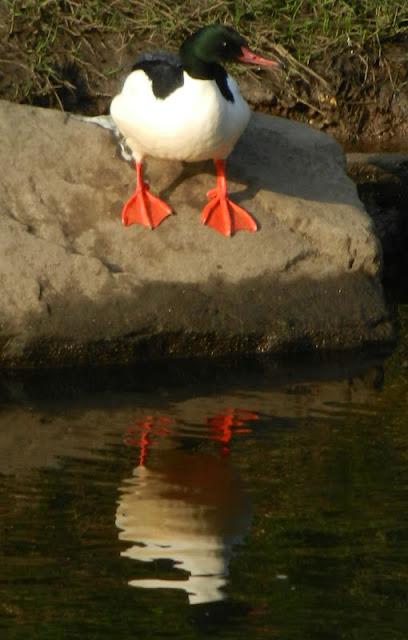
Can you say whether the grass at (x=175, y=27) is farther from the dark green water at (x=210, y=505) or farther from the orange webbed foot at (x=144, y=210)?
the dark green water at (x=210, y=505)

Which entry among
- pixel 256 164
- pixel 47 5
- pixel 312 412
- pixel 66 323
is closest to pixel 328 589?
pixel 312 412

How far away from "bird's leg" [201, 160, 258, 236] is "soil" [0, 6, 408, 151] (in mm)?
2939

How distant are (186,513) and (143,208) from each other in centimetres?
243

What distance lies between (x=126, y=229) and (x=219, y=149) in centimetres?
58

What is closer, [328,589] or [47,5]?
[328,589]

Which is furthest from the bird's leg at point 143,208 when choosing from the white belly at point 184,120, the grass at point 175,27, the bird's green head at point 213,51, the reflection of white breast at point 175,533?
the grass at point 175,27

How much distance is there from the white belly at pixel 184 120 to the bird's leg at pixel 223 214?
17 centimetres

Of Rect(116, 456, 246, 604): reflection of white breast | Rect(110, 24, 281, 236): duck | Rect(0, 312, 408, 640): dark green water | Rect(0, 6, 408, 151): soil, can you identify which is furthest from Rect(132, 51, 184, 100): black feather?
Rect(0, 6, 408, 151): soil

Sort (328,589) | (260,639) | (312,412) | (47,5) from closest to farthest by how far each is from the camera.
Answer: (260,639), (328,589), (312,412), (47,5)

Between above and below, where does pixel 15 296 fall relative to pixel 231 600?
below

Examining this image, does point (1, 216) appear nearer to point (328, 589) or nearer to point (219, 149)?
point (219, 149)

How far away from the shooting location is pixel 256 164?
824cm

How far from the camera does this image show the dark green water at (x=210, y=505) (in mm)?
4750

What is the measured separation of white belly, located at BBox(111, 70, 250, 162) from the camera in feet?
24.6
